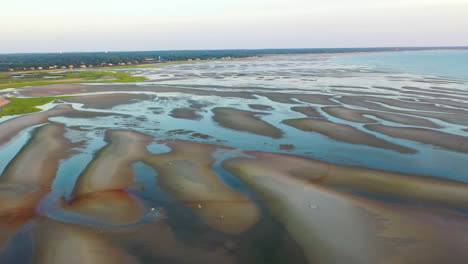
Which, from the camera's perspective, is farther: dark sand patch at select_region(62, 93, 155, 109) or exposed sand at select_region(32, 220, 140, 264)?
dark sand patch at select_region(62, 93, 155, 109)

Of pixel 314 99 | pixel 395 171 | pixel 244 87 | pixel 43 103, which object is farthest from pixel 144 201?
pixel 244 87

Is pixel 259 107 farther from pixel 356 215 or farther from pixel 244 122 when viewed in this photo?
pixel 356 215

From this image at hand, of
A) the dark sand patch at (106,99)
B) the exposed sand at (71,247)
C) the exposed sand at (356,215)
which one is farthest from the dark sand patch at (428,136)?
the dark sand patch at (106,99)

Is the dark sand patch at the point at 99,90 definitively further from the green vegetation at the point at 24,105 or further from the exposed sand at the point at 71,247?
the exposed sand at the point at 71,247

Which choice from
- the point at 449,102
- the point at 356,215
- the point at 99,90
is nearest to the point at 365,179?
the point at 356,215

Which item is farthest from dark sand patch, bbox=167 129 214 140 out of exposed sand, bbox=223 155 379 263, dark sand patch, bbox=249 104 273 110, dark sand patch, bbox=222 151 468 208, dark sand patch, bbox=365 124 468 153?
dark sand patch, bbox=365 124 468 153

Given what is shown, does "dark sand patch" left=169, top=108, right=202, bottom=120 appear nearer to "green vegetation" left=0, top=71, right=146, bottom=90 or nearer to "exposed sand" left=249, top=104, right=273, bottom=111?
"exposed sand" left=249, top=104, right=273, bottom=111
